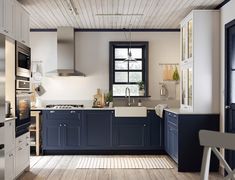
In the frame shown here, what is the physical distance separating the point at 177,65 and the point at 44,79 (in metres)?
2.96

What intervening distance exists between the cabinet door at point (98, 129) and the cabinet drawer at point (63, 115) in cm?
27

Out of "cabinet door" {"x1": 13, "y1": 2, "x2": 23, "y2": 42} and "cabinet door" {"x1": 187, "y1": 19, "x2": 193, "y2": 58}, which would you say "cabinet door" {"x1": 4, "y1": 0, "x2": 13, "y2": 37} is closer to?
"cabinet door" {"x1": 13, "y1": 2, "x2": 23, "y2": 42}

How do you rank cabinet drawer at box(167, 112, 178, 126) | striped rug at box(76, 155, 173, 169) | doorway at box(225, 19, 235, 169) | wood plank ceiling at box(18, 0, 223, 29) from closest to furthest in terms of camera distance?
doorway at box(225, 19, 235, 169) → wood plank ceiling at box(18, 0, 223, 29) → cabinet drawer at box(167, 112, 178, 126) → striped rug at box(76, 155, 173, 169)

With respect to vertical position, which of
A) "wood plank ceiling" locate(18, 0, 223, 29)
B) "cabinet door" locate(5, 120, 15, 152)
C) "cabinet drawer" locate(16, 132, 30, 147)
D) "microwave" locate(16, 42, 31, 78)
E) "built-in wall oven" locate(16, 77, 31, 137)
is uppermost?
"wood plank ceiling" locate(18, 0, 223, 29)

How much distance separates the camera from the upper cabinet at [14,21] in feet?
12.9

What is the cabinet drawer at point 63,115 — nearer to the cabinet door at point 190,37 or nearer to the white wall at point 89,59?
the white wall at point 89,59

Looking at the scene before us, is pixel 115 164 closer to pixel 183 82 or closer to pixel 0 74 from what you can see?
pixel 183 82

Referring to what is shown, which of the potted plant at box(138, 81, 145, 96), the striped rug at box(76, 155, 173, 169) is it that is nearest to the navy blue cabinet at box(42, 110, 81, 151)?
the striped rug at box(76, 155, 173, 169)

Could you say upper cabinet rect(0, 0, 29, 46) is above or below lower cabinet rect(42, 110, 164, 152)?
above

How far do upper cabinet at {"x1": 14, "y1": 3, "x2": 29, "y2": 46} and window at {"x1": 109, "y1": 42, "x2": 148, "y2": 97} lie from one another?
251cm

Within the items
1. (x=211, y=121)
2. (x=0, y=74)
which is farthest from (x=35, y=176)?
(x=211, y=121)

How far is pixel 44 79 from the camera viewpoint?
23.6 ft

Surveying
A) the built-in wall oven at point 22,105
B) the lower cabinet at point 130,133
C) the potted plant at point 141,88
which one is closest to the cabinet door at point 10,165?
the built-in wall oven at point 22,105

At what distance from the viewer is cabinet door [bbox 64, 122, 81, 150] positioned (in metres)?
6.52
